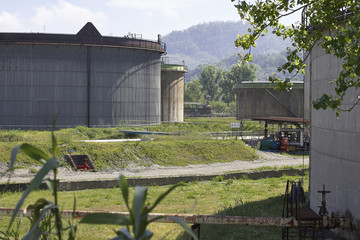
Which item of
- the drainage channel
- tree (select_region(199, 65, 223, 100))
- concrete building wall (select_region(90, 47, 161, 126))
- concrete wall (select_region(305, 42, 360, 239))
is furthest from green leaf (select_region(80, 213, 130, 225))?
tree (select_region(199, 65, 223, 100))

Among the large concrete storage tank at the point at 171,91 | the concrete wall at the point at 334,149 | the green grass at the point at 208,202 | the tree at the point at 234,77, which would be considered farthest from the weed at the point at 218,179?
the tree at the point at 234,77

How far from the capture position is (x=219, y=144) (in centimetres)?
4075

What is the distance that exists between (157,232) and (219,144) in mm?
26891

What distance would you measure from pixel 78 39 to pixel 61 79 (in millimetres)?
A: 4293

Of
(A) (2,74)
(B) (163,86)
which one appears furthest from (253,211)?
(B) (163,86)

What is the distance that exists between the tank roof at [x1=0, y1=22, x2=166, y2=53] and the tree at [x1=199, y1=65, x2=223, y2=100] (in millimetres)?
91303

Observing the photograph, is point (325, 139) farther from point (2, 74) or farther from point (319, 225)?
point (2, 74)

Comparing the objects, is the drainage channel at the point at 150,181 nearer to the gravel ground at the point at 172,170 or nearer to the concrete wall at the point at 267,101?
the gravel ground at the point at 172,170

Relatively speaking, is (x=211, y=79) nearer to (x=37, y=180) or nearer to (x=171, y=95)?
(x=171, y=95)

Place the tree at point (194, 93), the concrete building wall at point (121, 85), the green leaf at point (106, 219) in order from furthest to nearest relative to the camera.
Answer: the tree at point (194, 93) → the concrete building wall at point (121, 85) → the green leaf at point (106, 219)

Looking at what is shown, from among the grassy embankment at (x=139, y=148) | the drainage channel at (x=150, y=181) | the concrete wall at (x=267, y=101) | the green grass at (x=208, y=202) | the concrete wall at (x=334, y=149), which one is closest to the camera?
the concrete wall at (x=334, y=149)

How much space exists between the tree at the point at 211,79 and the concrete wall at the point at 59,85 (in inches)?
3671

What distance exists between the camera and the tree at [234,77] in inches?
5108

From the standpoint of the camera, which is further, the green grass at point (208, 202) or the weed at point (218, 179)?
the weed at point (218, 179)
